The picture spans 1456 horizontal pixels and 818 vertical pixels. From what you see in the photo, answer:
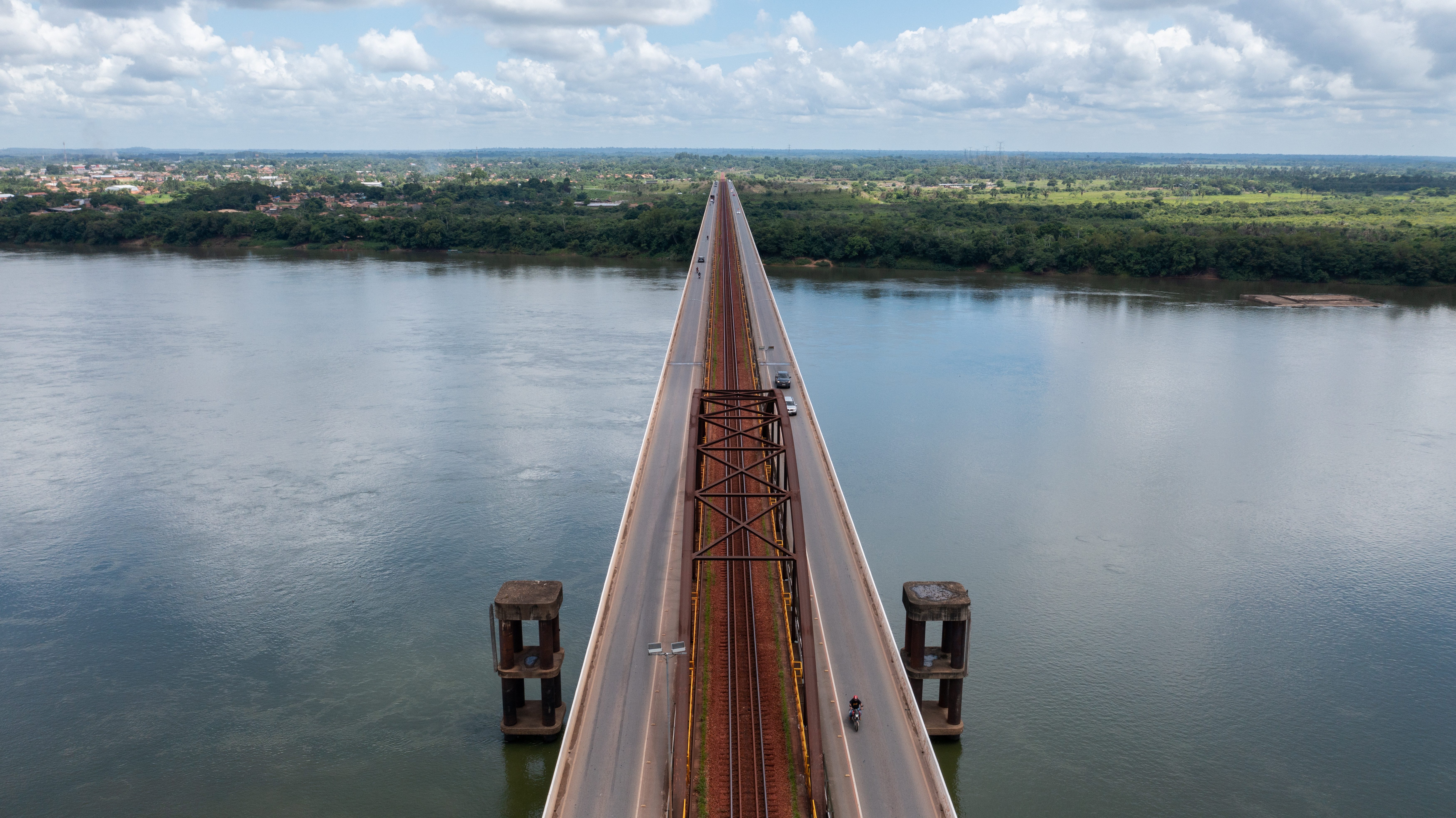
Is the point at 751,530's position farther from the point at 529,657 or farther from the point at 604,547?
the point at 604,547

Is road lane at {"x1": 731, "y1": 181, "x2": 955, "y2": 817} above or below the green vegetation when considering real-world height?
below

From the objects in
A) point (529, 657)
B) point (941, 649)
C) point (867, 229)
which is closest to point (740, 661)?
point (529, 657)

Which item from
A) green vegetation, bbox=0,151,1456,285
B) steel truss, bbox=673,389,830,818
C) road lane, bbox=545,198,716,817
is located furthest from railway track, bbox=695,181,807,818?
green vegetation, bbox=0,151,1456,285

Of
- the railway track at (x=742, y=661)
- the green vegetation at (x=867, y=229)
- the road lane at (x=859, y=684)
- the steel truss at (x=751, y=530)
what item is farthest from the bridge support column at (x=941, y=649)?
the green vegetation at (x=867, y=229)

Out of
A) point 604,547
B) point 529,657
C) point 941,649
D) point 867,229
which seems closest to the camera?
point 529,657

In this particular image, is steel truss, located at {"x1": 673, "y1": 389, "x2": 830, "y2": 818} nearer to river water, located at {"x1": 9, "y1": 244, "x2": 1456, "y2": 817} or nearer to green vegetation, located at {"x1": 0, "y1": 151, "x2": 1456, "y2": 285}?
river water, located at {"x1": 9, "y1": 244, "x2": 1456, "y2": 817}

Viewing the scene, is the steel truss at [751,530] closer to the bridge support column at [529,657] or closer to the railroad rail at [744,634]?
the railroad rail at [744,634]
